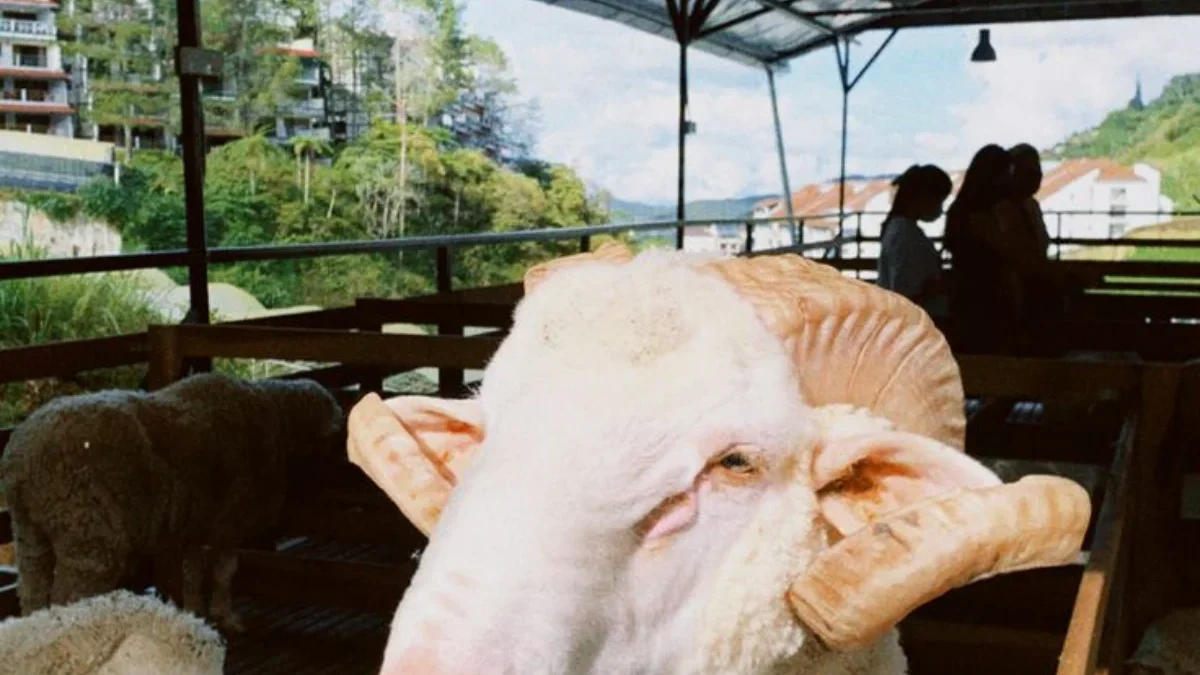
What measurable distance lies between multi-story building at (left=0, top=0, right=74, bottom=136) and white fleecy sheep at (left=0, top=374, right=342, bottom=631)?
21.2ft

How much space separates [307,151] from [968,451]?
42.1 ft

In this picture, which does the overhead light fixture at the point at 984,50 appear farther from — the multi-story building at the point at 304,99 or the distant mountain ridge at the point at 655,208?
the distant mountain ridge at the point at 655,208

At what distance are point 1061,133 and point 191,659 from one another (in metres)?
27.9

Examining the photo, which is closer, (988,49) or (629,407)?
(629,407)

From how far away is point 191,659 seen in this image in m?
2.79

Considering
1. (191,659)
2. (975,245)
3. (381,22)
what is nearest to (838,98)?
(381,22)

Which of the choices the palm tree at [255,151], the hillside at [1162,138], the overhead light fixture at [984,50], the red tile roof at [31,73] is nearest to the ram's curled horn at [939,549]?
the red tile roof at [31,73]

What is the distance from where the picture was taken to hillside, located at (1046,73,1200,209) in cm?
2550

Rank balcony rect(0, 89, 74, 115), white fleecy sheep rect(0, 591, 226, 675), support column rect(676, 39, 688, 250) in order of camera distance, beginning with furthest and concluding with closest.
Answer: support column rect(676, 39, 688, 250)
balcony rect(0, 89, 74, 115)
white fleecy sheep rect(0, 591, 226, 675)

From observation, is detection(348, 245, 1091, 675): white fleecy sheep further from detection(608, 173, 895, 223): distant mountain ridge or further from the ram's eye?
detection(608, 173, 895, 223): distant mountain ridge

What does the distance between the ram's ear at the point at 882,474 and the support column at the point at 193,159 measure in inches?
152

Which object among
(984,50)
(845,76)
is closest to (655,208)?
(845,76)

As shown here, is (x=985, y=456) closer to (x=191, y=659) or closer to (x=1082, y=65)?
(x=191, y=659)

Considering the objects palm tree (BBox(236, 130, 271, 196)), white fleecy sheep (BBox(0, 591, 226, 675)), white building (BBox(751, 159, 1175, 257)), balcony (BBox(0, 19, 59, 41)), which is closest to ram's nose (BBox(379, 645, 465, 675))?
white fleecy sheep (BBox(0, 591, 226, 675))
